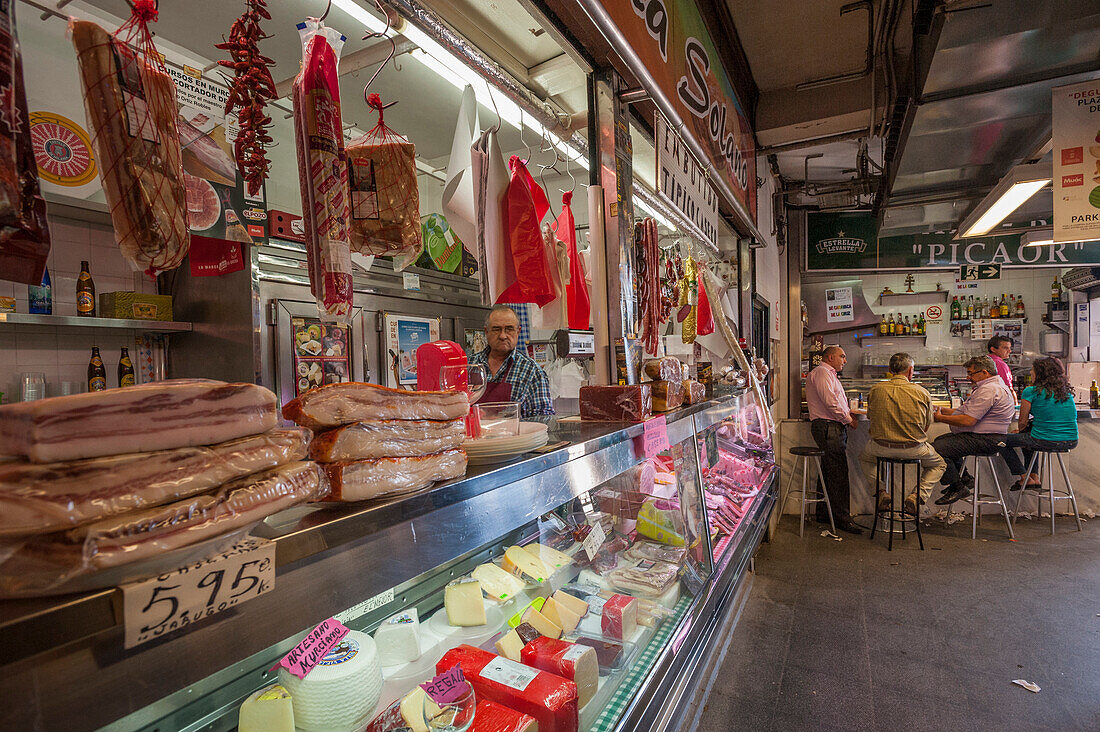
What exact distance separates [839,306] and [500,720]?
32.4 ft

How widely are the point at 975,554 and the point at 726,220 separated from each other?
4.18m

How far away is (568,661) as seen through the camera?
1412 mm

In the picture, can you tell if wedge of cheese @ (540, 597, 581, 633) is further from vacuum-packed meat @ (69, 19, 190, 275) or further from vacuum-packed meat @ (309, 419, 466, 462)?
vacuum-packed meat @ (69, 19, 190, 275)

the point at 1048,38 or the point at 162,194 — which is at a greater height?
the point at 1048,38

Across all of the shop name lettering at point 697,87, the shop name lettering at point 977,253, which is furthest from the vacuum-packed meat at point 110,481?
the shop name lettering at point 977,253

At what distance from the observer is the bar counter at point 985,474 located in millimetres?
6340

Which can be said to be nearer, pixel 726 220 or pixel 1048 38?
pixel 1048 38

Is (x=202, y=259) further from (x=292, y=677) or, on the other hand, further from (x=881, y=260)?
(x=881, y=260)

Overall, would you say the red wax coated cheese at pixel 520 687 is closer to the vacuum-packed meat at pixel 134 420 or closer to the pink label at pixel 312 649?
the pink label at pixel 312 649

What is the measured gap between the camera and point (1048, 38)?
2.78m

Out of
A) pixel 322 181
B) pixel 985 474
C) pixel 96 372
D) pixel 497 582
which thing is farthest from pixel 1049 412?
pixel 96 372

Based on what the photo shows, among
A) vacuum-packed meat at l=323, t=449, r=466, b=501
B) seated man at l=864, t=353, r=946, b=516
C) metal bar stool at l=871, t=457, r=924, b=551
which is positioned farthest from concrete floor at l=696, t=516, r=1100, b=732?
vacuum-packed meat at l=323, t=449, r=466, b=501

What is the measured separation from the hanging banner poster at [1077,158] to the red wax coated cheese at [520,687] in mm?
4161

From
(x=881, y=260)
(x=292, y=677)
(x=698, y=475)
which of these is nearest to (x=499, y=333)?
(x=698, y=475)
